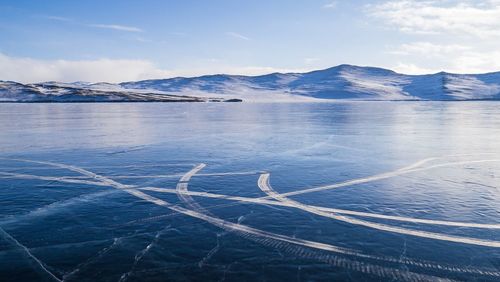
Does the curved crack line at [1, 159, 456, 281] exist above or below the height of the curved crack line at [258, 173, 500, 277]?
below

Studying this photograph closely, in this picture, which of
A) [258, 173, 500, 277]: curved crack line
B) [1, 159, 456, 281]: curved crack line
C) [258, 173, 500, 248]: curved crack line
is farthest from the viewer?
[258, 173, 500, 248]: curved crack line

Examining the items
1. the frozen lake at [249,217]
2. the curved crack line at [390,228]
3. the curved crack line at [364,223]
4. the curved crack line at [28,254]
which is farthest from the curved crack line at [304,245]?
the curved crack line at [28,254]

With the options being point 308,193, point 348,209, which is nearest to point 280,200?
point 308,193

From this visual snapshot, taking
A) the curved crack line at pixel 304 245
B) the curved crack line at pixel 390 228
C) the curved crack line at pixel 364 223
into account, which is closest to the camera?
the curved crack line at pixel 304 245

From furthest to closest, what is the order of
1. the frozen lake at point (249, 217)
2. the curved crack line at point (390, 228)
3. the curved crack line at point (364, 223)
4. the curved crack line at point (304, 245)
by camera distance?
the curved crack line at point (390, 228), the frozen lake at point (249, 217), the curved crack line at point (364, 223), the curved crack line at point (304, 245)

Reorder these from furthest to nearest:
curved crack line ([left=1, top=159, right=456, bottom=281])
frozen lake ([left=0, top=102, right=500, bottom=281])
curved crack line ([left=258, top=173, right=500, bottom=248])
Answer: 1. curved crack line ([left=258, top=173, right=500, bottom=248])
2. frozen lake ([left=0, top=102, right=500, bottom=281])
3. curved crack line ([left=1, top=159, right=456, bottom=281])

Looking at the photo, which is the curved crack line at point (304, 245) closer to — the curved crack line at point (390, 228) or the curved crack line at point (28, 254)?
the curved crack line at point (390, 228)

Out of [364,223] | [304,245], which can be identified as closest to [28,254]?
[304,245]

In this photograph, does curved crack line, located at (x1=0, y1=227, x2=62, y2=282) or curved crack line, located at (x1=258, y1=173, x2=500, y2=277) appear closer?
curved crack line, located at (x1=0, y1=227, x2=62, y2=282)

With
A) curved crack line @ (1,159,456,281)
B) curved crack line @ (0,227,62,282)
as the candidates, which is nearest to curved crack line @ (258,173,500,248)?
curved crack line @ (1,159,456,281)

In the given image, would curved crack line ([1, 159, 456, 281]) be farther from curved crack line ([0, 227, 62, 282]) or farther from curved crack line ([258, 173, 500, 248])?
curved crack line ([0, 227, 62, 282])

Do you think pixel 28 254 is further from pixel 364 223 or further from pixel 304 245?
pixel 364 223

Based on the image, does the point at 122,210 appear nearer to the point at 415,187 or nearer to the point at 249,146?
the point at 415,187
